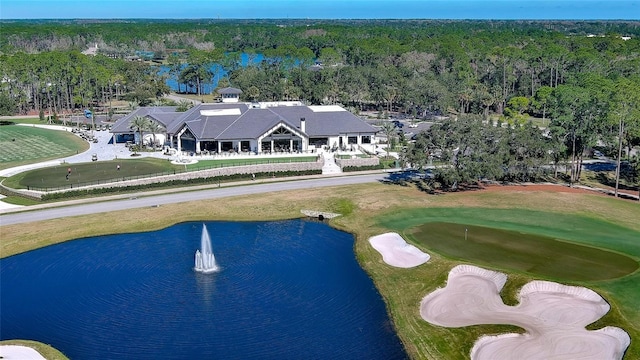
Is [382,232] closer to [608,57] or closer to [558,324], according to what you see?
[558,324]

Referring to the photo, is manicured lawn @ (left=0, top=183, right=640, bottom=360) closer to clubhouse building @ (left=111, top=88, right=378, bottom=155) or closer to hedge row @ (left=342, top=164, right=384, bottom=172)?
hedge row @ (left=342, top=164, right=384, bottom=172)

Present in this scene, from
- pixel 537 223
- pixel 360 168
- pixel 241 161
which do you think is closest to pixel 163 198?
pixel 241 161

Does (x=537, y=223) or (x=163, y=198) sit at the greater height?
(x=163, y=198)

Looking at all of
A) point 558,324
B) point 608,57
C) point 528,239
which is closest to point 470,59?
point 608,57

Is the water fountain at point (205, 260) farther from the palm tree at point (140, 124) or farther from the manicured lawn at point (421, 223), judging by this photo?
the palm tree at point (140, 124)

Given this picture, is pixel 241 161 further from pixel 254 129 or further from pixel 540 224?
pixel 540 224

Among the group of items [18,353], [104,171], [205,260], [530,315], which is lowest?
[18,353]
